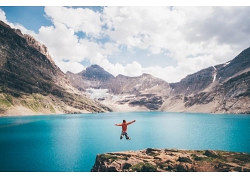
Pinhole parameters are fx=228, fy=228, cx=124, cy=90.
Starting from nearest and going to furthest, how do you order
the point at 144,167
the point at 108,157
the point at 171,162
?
1. the point at 144,167
2. the point at 171,162
3. the point at 108,157

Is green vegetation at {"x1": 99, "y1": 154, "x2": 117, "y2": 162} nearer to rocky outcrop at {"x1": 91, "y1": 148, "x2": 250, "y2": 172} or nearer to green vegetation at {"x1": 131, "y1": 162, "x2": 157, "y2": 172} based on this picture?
rocky outcrop at {"x1": 91, "y1": 148, "x2": 250, "y2": 172}

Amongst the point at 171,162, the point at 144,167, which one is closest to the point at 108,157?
the point at 144,167

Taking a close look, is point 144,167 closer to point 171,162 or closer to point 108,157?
point 171,162

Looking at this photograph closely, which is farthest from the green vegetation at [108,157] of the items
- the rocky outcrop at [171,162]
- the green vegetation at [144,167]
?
the green vegetation at [144,167]

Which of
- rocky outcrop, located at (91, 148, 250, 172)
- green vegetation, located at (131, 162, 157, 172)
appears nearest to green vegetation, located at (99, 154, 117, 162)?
rocky outcrop, located at (91, 148, 250, 172)

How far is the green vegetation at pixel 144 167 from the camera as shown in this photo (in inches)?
1313

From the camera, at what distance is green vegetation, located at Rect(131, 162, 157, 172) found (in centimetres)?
3334

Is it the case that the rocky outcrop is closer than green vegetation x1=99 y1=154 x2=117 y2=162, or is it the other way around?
the rocky outcrop

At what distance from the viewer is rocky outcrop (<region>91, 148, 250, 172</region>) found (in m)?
33.3

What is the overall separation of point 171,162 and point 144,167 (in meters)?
4.87

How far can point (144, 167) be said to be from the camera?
33969 mm

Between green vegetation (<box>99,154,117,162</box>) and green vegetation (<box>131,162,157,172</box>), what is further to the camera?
green vegetation (<box>99,154,117,162</box>)

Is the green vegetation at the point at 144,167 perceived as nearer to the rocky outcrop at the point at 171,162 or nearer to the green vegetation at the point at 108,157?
the rocky outcrop at the point at 171,162
